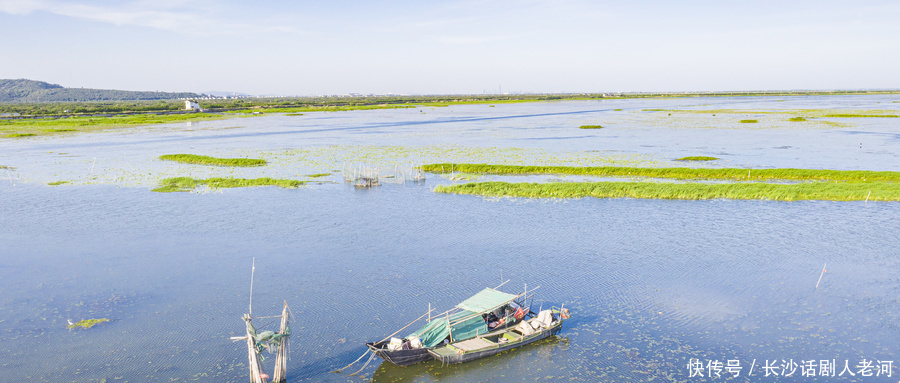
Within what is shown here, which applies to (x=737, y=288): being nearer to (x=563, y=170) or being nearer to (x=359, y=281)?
(x=359, y=281)

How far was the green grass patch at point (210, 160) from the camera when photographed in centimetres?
6462

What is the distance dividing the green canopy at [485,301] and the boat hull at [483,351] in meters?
1.55

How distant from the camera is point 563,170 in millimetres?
56594

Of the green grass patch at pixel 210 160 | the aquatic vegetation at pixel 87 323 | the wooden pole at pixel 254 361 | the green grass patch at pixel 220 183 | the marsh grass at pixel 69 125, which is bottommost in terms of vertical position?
the aquatic vegetation at pixel 87 323

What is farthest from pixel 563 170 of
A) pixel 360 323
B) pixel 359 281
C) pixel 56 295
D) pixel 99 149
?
pixel 99 149

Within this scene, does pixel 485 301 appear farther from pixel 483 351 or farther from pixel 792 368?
pixel 792 368

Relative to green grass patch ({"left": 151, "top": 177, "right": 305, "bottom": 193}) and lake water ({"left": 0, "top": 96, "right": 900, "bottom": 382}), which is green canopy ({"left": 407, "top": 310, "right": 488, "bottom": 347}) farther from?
green grass patch ({"left": 151, "top": 177, "right": 305, "bottom": 193})

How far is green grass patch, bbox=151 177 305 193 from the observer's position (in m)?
51.2

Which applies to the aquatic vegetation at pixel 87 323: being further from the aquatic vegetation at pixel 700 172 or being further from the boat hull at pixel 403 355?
the aquatic vegetation at pixel 700 172

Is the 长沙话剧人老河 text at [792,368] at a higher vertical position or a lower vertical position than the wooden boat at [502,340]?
lower

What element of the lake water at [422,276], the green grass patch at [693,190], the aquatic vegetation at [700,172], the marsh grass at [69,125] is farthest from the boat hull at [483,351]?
the marsh grass at [69,125]

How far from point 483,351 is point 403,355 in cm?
309

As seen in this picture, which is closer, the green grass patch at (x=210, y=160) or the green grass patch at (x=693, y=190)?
the green grass patch at (x=693, y=190)

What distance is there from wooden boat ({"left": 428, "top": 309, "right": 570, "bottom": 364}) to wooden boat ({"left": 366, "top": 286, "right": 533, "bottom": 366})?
0.29 m
